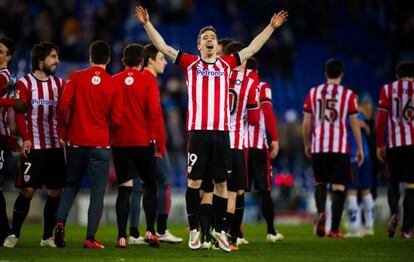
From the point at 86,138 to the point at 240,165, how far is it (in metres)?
1.80

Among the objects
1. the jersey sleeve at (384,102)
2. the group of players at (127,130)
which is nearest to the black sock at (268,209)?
the group of players at (127,130)

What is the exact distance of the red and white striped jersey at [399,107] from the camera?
13.2m

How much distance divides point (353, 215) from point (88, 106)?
18.4 feet

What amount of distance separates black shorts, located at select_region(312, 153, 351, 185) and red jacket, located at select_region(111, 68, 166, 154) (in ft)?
10.9

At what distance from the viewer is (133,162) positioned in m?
10.8

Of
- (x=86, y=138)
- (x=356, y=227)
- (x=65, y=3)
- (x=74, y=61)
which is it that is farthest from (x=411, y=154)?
(x=65, y=3)

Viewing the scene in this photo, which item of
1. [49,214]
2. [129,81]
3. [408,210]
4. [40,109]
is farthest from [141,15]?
[408,210]

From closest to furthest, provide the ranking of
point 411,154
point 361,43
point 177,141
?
point 411,154 < point 177,141 < point 361,43

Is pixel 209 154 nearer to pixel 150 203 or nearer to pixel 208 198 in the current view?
pixel 208 198

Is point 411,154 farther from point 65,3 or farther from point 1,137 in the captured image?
point 65,3

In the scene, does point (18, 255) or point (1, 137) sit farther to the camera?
point (1, 137)

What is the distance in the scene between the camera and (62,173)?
10.9 meters

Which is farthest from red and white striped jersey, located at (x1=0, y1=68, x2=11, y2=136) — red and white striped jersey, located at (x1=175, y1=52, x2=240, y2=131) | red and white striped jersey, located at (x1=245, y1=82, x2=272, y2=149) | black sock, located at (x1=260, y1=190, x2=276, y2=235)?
black sock, located at (x1=260, y1=190, x2=276, y2=235)

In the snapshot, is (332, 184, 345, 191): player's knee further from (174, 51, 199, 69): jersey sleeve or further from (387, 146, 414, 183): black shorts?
(174, 51, 199, 69): jersey sleeve
